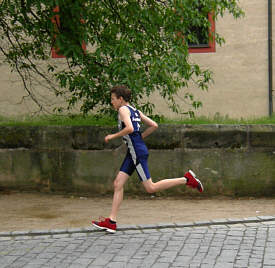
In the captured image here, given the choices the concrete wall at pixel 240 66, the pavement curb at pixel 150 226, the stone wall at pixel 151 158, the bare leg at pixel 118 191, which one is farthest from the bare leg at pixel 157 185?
the concrete wall at pixel 240 66

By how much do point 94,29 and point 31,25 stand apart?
96 centimetres

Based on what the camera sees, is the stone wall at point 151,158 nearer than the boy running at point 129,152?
No

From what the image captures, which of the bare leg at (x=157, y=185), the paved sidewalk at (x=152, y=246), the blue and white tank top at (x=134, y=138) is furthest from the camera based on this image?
the bare leg at (x=157, y=185)

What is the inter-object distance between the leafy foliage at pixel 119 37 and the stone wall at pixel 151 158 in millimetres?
762

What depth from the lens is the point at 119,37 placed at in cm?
881

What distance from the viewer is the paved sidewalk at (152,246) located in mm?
5609

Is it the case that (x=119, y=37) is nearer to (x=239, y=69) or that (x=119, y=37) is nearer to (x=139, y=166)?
(x=139, y=166)

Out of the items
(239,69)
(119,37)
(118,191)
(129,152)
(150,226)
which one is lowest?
(150,226)

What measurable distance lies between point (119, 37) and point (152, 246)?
3.74 metres

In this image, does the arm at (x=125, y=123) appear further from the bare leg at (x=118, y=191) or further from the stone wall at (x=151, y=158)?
the stone wall at (x=151, y=158)

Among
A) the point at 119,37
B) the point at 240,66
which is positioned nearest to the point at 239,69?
the point at 240,66

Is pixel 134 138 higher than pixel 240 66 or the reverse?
the reverse

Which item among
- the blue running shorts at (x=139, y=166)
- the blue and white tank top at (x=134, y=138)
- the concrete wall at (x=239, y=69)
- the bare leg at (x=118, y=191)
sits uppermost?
the concrete wall at (x=239, y=69)

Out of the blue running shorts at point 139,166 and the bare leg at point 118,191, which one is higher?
the blue running shorts at point 139,166
